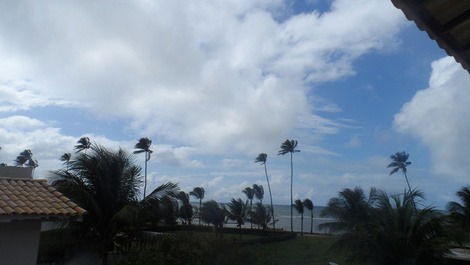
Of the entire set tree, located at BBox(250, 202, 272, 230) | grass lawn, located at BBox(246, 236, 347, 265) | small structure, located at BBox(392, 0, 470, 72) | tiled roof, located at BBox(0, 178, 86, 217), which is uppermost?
small structure, located at BBox(392, 0, 470, 72)

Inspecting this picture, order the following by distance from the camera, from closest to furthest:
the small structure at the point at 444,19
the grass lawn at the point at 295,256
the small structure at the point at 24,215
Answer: the small structure at the point at 444,19, the small structure at the point at 24,215, the grass lawn at the point at 295,256

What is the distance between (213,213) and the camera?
4641 centimetres

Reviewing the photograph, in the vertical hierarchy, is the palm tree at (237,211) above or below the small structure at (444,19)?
below

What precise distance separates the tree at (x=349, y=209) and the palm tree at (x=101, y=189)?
28.6ft

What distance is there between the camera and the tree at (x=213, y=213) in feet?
152

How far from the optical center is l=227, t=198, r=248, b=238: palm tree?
50.0 m

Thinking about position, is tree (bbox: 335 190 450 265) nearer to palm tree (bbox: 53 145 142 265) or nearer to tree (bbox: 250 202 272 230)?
palm tree (bbox: 53 145 142 265)

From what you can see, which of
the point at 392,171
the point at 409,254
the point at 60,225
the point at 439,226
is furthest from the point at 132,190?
the point at 392,171

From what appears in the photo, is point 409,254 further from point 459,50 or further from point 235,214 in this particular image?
point 235,214

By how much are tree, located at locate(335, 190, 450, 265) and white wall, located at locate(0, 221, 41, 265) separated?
10415 millimetres

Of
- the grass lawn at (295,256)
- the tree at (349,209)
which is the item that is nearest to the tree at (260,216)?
the grass lawn at (295,256)

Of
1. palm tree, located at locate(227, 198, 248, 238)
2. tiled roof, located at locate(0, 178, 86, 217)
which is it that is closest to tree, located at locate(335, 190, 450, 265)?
tiled roof, located at locate(0, 178, 86, 217)

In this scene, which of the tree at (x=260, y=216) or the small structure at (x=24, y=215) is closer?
the small structure at (x=24, y=215)

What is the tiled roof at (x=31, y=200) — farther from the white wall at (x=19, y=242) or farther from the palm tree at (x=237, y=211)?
the palm tree at (x=237, y=211)
